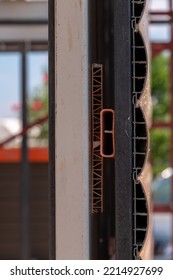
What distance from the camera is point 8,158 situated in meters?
9.53

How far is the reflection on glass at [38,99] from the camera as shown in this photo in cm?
1102

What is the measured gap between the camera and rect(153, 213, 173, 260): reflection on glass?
A: 10.9 meters

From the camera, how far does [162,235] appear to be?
11922 mm

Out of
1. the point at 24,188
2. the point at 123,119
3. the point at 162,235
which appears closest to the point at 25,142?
the point at 24,188

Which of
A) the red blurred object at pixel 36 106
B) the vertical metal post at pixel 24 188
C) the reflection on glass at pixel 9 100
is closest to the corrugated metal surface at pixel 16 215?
the vertical metal post at pixel 24 188

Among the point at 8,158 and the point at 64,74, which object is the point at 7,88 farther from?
the point at 64,74

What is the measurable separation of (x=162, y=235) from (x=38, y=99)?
551 cm

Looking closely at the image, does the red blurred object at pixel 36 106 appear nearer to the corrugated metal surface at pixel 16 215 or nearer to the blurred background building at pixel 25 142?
the blurred background building at pixel 25 142

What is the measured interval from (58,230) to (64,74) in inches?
27.0

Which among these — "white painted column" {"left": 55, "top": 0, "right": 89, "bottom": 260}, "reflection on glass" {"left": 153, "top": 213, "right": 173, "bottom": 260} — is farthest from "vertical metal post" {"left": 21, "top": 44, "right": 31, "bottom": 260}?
"white painted column" {"left": 55, "top": 0, "right": 89, "bottom": 260}

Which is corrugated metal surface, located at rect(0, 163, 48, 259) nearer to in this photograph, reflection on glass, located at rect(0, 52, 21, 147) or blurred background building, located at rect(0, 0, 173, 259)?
blurred background building, located at rect(0, 0, 173, 259)
